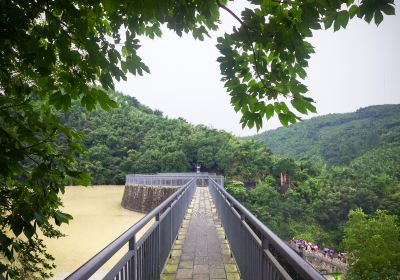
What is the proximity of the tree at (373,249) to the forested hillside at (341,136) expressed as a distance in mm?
57007

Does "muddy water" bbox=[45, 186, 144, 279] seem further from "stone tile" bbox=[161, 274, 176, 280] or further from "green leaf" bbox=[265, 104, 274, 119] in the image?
"green leaf" bbox=[265, 104, 274, 119]

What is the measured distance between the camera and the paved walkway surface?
5.50 meters

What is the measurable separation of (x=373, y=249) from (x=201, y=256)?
84.6ft

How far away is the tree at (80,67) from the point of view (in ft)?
7.62

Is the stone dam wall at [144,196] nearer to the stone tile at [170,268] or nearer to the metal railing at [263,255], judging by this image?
the stone tile at [170,268]

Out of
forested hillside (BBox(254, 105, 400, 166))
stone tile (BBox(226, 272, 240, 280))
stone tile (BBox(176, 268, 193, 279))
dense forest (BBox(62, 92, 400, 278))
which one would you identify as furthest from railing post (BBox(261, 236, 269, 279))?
forested hillside (BBox(254, 105, 400, 166))

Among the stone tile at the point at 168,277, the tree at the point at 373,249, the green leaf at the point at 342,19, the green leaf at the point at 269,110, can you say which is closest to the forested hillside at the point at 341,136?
the tree at the point at 373,249

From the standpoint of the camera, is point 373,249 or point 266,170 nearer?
point 373,249

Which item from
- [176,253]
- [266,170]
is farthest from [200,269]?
[266,170]

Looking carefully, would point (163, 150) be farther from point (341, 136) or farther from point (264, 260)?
point (341, 136)

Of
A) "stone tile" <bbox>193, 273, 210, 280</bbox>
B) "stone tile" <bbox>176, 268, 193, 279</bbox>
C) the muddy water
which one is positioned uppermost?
"stone tile" <bbox>176, 268, 193, 279</bbox>

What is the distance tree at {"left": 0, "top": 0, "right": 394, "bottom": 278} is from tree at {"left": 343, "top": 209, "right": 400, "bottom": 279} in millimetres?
25231

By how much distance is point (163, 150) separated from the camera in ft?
199

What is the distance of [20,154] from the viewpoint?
7.47 ft
